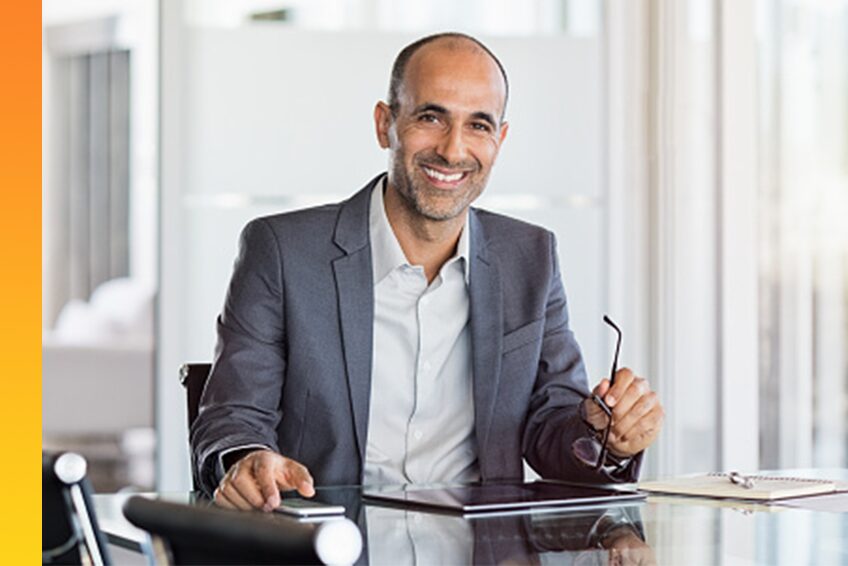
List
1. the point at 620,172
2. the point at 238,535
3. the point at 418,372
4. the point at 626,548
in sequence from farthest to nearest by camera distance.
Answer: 1. the point at 620,172
2. the point at 418,372
3. the point at 626,548
4. the point at 238,535

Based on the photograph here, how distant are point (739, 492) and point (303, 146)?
2.50 m

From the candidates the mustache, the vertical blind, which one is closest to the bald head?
the mustache

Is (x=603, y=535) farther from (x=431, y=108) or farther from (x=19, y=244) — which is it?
(x=19, y=244)

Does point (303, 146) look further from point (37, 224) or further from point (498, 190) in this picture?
point (37, 224)

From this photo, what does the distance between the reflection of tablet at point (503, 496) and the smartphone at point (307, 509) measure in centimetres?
17

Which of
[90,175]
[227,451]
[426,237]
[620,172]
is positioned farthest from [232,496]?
[90,175]

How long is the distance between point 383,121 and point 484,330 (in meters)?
0.47

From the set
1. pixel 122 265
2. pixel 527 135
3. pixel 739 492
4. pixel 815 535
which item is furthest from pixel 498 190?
pixel 122 265

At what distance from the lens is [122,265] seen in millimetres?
8992

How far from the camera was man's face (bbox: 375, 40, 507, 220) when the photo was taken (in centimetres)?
271

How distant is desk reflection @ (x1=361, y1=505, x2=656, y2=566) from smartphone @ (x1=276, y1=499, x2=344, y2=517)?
0.04m

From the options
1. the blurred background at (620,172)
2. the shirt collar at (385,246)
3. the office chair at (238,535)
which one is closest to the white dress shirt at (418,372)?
the shirt collar at (385,246)

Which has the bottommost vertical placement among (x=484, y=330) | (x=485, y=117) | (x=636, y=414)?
(x=636, y=414)

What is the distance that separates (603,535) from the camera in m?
1.84
